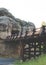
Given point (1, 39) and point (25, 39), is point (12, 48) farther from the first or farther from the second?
point (25, 39)

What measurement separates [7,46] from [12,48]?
2.64 feet

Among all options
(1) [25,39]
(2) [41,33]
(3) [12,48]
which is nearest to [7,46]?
(3) [12,48]

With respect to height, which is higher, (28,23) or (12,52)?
(28,23)

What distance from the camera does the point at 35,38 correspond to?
2628 centimetres

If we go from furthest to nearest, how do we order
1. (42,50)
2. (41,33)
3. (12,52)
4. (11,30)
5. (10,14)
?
(10,14), (11,30), (12,52), (42,50), (41,33)

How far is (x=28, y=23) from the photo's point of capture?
→ 52.2m

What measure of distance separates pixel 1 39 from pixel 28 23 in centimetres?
1325

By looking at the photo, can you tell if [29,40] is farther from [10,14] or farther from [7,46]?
[10,14]

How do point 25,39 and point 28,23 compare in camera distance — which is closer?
point 25,39

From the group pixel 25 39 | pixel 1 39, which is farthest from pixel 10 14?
pixel 25 39

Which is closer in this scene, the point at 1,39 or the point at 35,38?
the point at 35,38

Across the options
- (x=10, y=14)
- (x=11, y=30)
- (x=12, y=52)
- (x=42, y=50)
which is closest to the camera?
(x=42, y=50)

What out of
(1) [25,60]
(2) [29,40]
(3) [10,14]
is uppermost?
(3) [10,14]

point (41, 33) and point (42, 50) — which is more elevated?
point (41, 33)
